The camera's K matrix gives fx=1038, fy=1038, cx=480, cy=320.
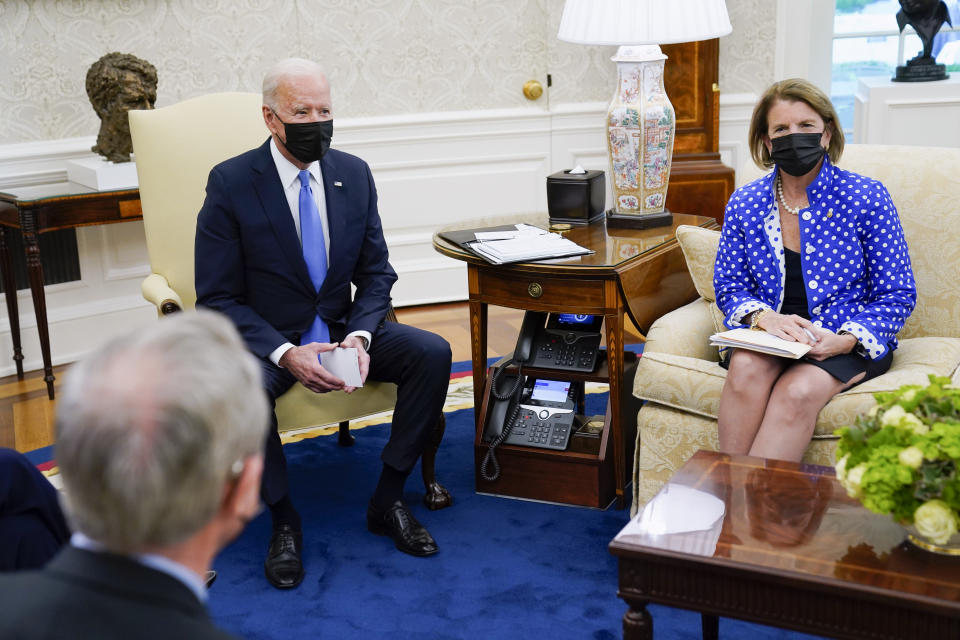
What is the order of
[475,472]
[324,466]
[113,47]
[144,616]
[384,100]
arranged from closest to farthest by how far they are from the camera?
[144,616], [475,472], [324,466], [113,47], [384,100]

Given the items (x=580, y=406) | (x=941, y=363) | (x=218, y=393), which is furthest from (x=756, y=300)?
(x=218, y=393)

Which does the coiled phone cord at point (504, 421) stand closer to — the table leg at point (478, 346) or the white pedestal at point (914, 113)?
the table leg at point (478, 346)

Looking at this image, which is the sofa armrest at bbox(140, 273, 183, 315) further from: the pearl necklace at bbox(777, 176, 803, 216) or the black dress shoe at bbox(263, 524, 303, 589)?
the pearl necklace at bbox(777, 176, 803, 216)

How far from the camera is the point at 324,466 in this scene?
10.5 feet

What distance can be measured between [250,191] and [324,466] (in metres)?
0.95

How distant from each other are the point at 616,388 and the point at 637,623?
1041 millimetres

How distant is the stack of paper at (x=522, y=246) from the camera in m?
2.76

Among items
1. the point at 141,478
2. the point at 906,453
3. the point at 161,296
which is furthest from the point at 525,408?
the point at 141,478

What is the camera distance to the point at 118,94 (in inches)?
148

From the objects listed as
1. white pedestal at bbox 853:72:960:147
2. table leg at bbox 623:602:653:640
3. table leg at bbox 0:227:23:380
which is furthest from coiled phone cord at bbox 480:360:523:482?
white pedestal at bbox 853:72:960:147

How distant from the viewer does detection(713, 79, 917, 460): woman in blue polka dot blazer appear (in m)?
2.41

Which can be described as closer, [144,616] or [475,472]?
[144,616]

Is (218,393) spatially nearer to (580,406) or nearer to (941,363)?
(941,363)

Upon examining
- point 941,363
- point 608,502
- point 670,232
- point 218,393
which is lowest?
point 608,502
